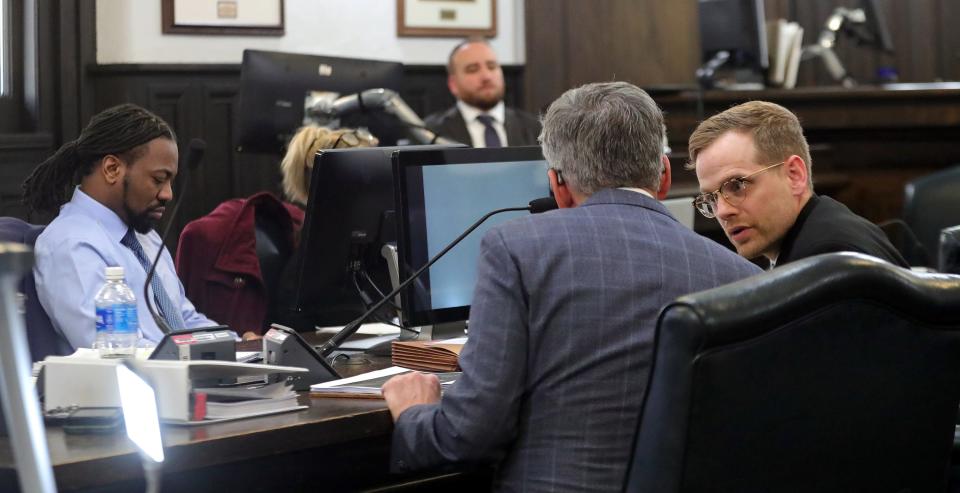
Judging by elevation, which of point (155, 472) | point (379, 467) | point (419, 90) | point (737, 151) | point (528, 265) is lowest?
point (379, 467)

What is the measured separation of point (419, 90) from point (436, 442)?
4.08 m

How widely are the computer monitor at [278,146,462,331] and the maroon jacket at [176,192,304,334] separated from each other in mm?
600

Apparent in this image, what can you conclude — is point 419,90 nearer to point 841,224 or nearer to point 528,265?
point 841,224

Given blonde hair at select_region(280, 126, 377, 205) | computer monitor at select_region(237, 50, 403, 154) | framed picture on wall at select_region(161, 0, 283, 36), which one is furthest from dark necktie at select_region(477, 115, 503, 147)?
blonde hair at select_region(280, 126, 377, 205)

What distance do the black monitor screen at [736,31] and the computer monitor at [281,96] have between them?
295 centimetres

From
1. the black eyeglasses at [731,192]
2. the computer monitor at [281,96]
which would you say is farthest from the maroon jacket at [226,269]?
the black eyeglasses at [731,192]

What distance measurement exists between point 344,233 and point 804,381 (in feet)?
5.14

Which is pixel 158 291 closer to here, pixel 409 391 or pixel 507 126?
pixel 409 391

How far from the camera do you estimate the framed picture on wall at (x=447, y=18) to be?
5.65m

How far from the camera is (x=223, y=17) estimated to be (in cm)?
522

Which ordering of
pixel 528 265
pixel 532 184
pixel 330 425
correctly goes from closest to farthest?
pixel 528 265 < pixel 330 425 < pixel 532 184

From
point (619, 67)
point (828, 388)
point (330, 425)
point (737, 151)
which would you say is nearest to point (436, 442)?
point (330, 425)

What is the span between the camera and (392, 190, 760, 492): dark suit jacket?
172 cm

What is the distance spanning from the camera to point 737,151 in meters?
2.44
